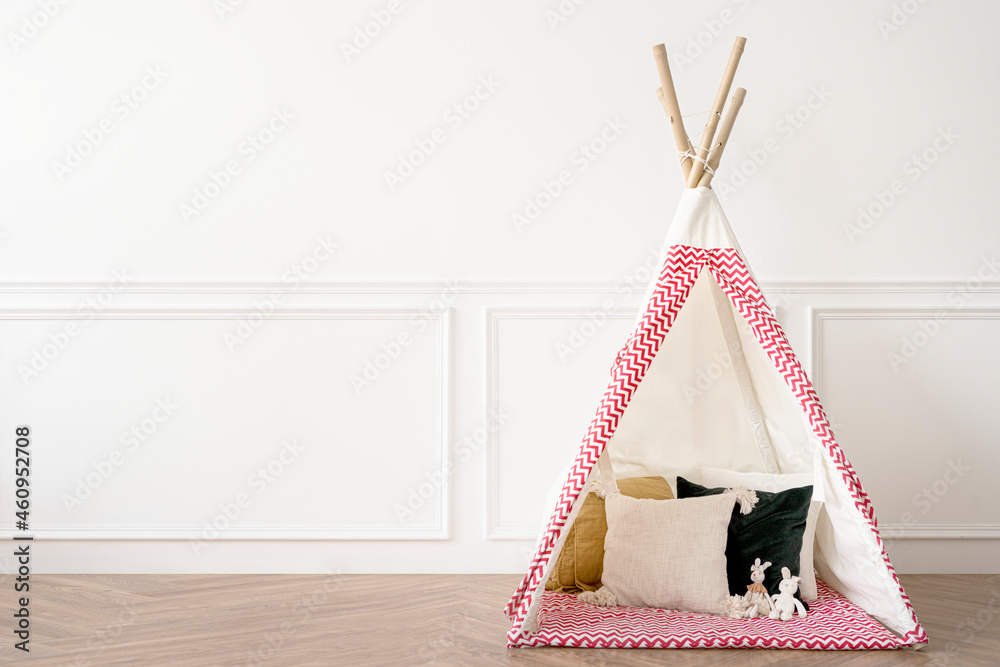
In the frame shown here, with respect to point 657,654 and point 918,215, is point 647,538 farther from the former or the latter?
point 918,215

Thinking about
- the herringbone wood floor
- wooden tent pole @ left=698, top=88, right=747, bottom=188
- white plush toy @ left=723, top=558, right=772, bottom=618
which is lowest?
the herringbone wood floor

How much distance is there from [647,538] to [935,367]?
1.33 metres

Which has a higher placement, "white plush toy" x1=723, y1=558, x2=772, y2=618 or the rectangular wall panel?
the rectangular wall panel

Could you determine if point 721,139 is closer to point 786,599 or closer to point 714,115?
point 714,115

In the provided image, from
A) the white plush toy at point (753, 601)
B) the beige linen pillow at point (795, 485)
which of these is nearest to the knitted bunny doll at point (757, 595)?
the white plush toy at point (753, 601)

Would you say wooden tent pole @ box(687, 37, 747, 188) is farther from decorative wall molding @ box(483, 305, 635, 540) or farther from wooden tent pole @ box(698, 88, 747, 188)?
decorative wall molding @ box(483, 305, 635, 540)

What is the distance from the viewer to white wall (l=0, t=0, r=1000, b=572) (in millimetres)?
2518

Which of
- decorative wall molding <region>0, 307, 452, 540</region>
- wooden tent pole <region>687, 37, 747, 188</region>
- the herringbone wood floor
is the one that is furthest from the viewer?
decorative wall molding <region>0, 307, 452, 540</region>

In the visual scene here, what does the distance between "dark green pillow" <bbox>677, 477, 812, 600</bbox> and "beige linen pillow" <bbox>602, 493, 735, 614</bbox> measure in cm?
8

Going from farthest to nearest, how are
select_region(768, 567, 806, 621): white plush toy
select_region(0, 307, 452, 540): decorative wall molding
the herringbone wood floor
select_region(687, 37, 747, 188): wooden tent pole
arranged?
1. select_region(0, 307, 452, 540): decorative wall molding
2. select_region(687, 37, 747, 188): wooden tent pole
3. select_region(768, 567, 806, 621): white plush toy
4. the herringbone wood floor

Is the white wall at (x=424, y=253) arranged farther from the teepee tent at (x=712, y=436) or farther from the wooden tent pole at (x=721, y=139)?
the wooden tent pole at (x=721, y=139)

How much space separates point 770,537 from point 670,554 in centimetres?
30

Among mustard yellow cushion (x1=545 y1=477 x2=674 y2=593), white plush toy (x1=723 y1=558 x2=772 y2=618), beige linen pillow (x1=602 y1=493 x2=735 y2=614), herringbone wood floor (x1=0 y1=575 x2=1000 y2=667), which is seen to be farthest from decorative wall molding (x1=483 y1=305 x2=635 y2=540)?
white plush toy (x1=723 y1=558 x2=772 y2=618)

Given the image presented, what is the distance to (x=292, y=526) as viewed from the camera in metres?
2.51
